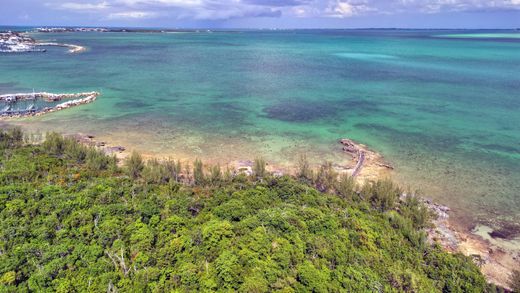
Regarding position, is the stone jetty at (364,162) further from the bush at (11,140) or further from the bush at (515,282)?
the bush at (11,140)

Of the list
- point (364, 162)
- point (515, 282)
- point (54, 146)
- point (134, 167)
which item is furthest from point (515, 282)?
point (54, 146)

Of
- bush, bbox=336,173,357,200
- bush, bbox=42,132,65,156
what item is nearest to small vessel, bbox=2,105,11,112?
bush, bbox=42,132,65,156

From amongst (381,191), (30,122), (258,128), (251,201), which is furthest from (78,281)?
(30,122)

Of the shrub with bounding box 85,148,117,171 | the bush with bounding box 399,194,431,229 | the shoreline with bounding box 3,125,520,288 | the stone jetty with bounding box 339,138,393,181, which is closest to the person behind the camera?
the shoreline with bounding box 3,125,520,288

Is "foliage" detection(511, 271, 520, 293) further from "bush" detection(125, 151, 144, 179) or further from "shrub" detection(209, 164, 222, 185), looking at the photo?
"bush" detection(125, 151, 144, 179)

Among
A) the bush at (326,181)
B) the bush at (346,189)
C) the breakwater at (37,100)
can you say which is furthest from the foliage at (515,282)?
the breakwater at (37,100)

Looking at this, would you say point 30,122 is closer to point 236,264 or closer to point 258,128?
point 258,128

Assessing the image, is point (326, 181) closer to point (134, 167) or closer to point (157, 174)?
point (157, 174)
